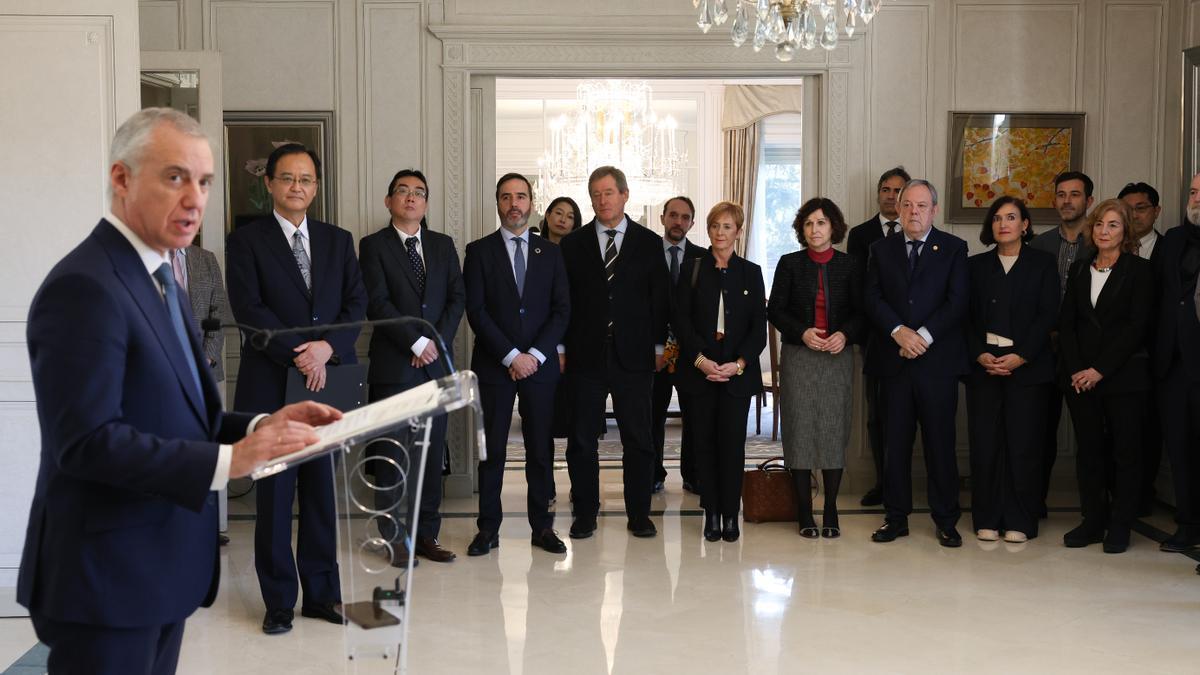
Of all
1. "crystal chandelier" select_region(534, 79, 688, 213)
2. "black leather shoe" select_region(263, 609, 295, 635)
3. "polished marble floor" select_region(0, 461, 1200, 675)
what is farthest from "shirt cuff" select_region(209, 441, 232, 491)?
"crystal chandelier" select_region(534, 79, 688, 213)

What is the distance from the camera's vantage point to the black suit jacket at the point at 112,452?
6.09 feet

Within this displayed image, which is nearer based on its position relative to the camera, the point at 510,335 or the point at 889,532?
the point at 510,335

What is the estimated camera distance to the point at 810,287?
575cm

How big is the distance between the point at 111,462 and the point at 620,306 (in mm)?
3865

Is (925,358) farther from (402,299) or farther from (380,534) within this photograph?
(380,534)

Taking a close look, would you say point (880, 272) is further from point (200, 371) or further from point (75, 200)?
point (200, 371)

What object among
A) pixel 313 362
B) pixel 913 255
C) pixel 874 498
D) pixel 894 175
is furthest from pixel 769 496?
pixel 313 362

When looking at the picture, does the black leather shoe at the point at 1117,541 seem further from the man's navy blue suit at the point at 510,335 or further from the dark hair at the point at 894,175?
the man's navy blue suit at the point at 510,335

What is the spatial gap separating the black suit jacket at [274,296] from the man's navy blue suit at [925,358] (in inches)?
104

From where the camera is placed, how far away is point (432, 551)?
5.36 metres

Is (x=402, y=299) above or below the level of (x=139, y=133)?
below

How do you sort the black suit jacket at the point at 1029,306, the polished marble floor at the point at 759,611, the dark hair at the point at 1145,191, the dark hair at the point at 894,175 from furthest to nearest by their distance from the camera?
the dark hair at the point at 894,175 < the dark hair at the point at 1145,191 < the black suit jacket at the point at 1029,306 < the polished marble floor at the point at 759,611

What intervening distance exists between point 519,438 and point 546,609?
4.38 m

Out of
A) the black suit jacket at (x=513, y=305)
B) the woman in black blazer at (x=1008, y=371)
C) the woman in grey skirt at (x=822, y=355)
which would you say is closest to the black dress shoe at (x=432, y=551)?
the black suit jacket at (x=513, y=305)
